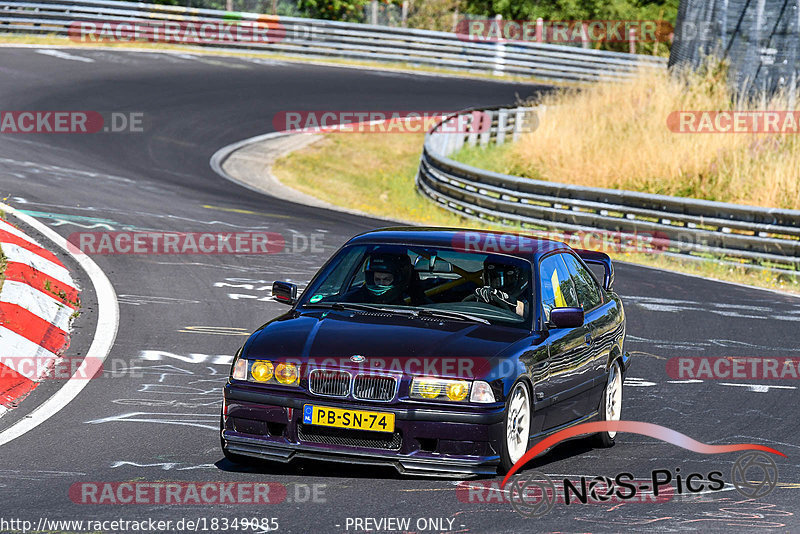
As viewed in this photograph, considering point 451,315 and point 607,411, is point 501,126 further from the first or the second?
point 451,315

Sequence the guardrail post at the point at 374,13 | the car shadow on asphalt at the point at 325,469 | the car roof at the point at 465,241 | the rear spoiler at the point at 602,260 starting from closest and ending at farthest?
the car shadow on asphalt at the point at 325,469 → the car roof at the point at 465,241 → the rear spoiler at the point at 602,260 → the guardrail post at the point at 374,13

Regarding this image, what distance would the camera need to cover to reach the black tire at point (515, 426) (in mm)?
6746

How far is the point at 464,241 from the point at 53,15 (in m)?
31.1

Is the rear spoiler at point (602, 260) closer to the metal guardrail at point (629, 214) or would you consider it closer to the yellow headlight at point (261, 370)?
the yellow headlight at point (261, 370)

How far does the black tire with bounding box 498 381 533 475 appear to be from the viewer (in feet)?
22.1

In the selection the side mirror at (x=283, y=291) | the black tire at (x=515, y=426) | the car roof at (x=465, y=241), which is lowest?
the black tire at (x=515, y=426)

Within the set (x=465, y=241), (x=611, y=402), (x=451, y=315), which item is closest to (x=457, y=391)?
(x=451, y=315)

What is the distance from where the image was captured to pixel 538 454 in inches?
287

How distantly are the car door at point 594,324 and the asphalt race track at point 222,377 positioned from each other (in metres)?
0.48

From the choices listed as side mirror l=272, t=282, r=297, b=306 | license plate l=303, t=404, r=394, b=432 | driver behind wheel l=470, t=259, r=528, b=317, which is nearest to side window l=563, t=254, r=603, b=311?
driver behind wheel l=470, t=259, r=528, b=317

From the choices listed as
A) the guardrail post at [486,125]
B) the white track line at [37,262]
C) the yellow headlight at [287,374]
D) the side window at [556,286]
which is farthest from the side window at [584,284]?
the guardrail post at [486,125]

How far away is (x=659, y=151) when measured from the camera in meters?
22.8

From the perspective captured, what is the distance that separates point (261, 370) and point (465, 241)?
1878mm

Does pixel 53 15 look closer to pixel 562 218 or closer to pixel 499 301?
pixel 562 218
